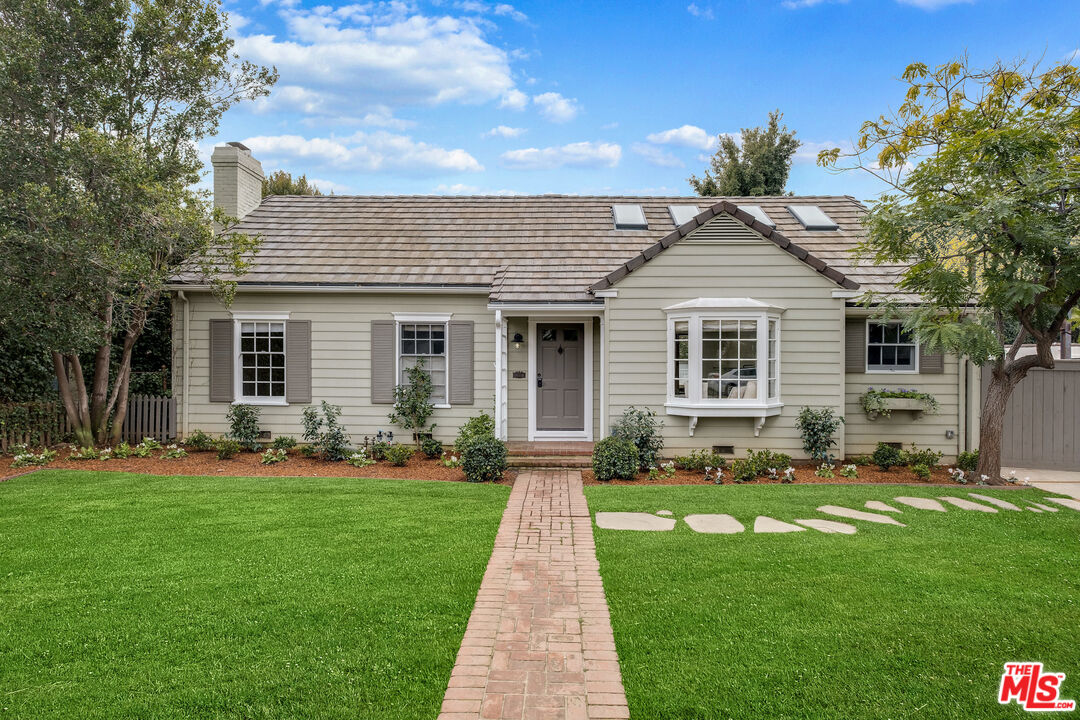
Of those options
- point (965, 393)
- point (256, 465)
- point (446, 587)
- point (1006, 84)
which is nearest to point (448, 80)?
point (256, 465)

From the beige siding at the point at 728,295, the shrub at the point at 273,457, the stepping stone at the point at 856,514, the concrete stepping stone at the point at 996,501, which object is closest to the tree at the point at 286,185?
the shrub at the point at 273,457

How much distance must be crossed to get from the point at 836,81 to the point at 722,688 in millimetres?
15684

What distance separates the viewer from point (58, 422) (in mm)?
10977

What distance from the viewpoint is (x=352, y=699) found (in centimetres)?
309

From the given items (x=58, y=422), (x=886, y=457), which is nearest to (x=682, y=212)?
(x=886, y=457)

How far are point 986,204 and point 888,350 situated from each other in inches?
188

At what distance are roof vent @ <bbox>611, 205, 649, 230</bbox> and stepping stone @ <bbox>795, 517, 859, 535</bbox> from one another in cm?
764

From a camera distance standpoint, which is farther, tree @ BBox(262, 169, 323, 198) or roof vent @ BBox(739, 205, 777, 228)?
tree @ BBox(262, 169, 323, 198)

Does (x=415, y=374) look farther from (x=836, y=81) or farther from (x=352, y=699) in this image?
(x=836, y=81)

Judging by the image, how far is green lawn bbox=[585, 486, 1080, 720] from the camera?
3158 millimetres

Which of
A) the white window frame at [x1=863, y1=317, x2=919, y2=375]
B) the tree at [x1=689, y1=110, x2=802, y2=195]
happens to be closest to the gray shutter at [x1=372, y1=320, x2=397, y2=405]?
the white window frame at [x1=863, y1=317, x2=919, y2=375]

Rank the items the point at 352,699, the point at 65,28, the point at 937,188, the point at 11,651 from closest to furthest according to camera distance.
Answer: the point at 352,699, the point at 11,651, the point at 937,188, the point at 65,28

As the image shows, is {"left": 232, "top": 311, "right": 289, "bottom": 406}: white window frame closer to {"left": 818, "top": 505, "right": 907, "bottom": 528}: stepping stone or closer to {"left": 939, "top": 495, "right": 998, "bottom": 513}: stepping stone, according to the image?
{"left": 818, "top": 505, "right": 907, "bottom": 528}: stepping stone

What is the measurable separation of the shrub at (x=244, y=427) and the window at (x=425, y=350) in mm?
2755
